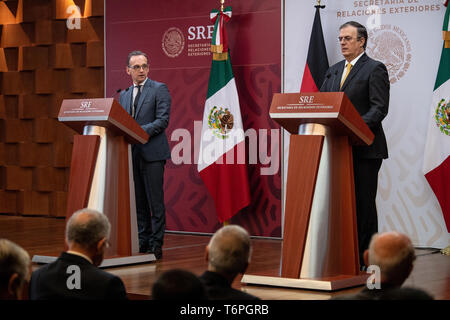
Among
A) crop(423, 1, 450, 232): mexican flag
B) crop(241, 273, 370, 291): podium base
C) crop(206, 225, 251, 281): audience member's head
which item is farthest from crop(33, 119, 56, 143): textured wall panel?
crop(206, 225, 251, 281): audience member's head

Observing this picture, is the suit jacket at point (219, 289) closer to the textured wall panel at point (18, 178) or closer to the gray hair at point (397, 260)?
the gray hair at point (397, 260)

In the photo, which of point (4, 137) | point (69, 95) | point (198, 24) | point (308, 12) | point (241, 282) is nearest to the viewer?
point (241, 282)

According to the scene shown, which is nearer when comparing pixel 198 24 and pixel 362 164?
pixel 362 164

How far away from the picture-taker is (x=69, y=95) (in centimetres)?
843

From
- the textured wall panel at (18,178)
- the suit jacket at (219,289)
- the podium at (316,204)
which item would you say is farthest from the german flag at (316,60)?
the suit jacket at (219,289)

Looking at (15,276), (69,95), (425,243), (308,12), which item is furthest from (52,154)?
(15,276)

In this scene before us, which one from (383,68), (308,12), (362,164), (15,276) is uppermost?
(308,12)

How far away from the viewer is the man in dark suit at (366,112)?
180 inches

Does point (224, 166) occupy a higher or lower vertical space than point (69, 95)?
lower

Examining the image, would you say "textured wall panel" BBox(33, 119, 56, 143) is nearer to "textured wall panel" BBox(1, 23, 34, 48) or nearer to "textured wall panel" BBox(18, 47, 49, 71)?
"textured wall panel" BBox(18, 47, 49, 71)

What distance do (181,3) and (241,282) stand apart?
13.2 feet

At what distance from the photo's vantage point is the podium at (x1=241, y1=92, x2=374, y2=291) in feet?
13.1

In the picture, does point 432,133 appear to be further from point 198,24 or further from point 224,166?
point 198,24

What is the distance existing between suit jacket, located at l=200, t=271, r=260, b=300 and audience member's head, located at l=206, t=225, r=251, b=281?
0.07 ft
